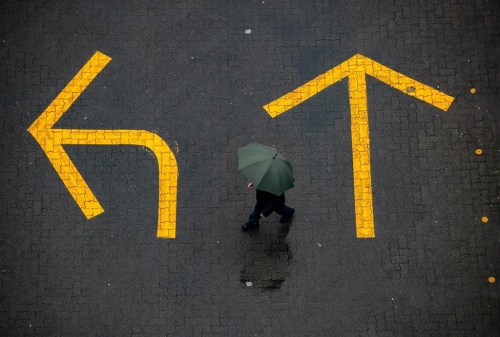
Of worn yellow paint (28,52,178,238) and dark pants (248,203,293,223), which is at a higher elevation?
worn yellow paint (28,52,178,238)

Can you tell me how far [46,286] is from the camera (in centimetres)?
998

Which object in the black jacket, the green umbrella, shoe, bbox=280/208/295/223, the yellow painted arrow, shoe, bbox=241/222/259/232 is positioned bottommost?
shoe, bbox=241/222/259/232

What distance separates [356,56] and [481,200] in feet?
10.2

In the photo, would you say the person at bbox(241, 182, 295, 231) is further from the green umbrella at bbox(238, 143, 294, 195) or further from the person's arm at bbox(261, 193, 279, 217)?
the green umbrella at bbox(238, 143, 294, 195)

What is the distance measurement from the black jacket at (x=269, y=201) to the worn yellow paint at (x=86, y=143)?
5.03ft

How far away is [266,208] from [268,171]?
0.92 m

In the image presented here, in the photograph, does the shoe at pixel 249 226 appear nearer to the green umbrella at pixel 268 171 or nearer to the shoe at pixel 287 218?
the shoe at pixel 287 218

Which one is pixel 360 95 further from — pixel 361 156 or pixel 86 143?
pixel 86 143

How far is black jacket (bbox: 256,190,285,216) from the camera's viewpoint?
9.41m

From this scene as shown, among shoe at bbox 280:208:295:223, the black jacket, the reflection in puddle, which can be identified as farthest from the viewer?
shoe at bbox 280:208:295:223

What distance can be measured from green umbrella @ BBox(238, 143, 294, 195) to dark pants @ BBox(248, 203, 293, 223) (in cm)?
80

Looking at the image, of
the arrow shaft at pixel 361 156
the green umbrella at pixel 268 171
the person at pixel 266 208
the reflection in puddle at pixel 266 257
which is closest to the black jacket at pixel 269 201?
the person at pixel 266 208

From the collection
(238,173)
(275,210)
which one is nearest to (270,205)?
(275,210)

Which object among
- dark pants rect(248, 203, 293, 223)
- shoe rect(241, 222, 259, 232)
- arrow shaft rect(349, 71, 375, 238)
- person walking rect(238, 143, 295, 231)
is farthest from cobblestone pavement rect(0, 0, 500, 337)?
person walking rect(238, 143, 295, 231)
